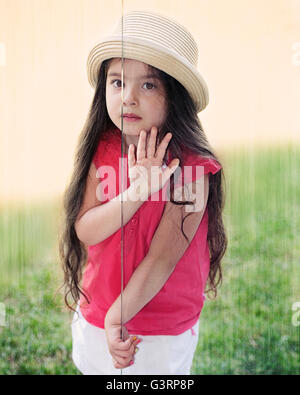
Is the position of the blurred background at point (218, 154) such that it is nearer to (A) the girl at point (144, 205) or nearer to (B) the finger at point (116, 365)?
(A) the girl at point (144, 205)

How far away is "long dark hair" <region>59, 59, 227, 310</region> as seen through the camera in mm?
1551

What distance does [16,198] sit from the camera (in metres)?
1.70

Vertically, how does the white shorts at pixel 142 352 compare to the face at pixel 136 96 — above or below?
below

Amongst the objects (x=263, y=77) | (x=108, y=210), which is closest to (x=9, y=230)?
(x=108, y=210)

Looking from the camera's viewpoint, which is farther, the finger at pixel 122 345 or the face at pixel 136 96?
the finger at pixel 122 345

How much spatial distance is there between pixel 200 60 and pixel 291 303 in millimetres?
817

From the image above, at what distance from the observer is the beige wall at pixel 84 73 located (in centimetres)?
159

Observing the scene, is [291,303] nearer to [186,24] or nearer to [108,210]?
[108,210]

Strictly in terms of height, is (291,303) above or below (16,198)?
below

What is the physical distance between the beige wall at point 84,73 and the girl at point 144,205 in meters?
0.04

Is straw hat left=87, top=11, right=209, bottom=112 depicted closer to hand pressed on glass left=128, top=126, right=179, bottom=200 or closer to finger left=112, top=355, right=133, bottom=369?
hand pressed on glass left=128, top=126, right=179, bottom=200

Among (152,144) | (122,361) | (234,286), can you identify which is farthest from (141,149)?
(122,361)

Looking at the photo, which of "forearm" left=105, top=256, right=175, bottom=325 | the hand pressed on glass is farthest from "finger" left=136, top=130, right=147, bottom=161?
"forearm" left=105, top=256, right=175, bottom=325

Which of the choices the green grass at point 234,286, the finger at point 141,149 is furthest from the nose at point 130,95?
the green grass at point 234,286
